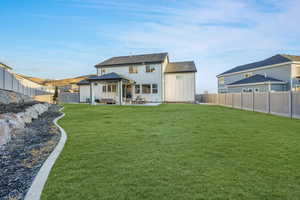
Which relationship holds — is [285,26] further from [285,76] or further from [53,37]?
[53,37]

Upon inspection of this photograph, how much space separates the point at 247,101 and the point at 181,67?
35.7ft

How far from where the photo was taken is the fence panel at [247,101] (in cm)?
1355

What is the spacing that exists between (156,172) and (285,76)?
26209mm

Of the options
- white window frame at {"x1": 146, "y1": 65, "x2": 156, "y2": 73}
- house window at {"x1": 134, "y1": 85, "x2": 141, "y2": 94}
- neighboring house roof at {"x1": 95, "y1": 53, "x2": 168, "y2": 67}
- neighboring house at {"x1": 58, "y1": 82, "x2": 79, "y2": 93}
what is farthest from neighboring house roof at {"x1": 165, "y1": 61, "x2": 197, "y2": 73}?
neighboring house at {"x1": 58, "y1": 82, "x2": 79, "y2": 93}

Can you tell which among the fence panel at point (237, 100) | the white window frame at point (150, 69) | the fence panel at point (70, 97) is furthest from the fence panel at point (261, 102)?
the fence panel at point (70, 97)

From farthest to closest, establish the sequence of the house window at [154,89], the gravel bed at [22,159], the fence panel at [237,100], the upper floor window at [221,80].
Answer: the upper floor window at [221,80] < the house window at [154,89] < the fence panel at [237,100] < the gravel bed at [22,159]

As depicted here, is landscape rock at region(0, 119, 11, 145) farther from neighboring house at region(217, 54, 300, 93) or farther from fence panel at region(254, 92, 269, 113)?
neighboring house at region(217, 54, 300, 93)

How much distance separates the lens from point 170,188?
2375mm

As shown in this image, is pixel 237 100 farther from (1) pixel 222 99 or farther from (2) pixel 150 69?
(2) pixel 150 69

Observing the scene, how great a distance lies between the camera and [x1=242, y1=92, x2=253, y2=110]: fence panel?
13547mm

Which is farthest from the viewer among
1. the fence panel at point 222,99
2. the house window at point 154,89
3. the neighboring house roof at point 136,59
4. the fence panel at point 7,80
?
the neighboring house roof at point 136,59

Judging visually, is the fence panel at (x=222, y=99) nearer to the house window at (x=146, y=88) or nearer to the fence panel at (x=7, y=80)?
the house window at (x=146, y=88)

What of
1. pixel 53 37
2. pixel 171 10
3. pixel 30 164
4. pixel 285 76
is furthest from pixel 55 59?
pixel 285 76

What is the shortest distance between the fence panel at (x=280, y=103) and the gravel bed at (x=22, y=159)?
11857 mm
